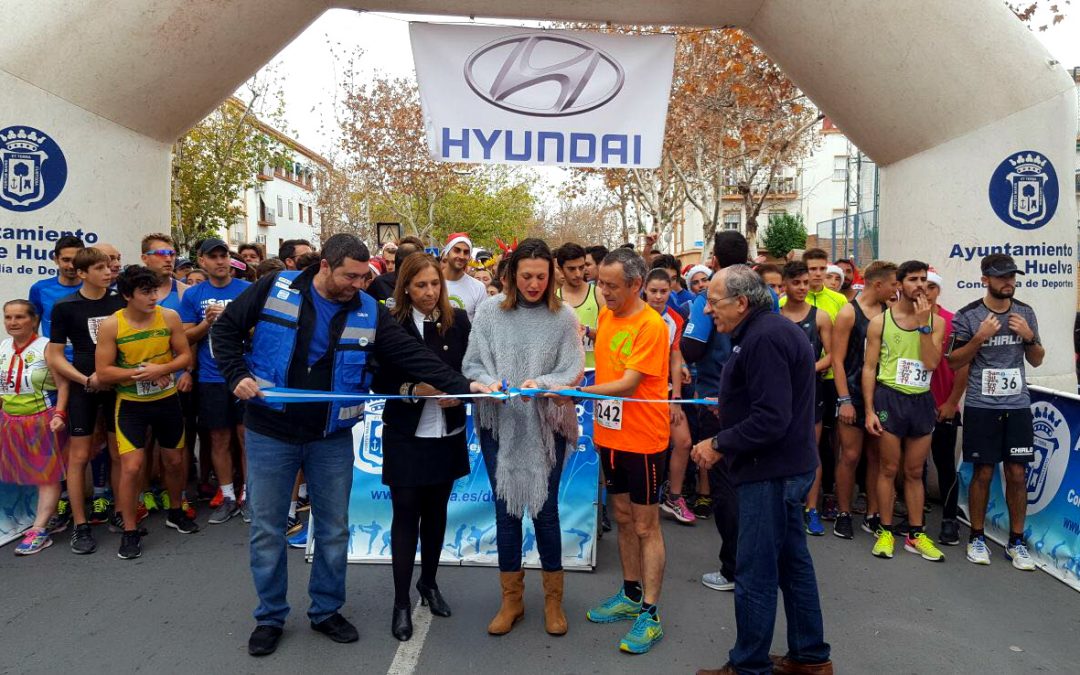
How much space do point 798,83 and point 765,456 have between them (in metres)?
4.47

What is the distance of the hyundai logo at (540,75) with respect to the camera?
634cm

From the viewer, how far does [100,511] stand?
591 cm

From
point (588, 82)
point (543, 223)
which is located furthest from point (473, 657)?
point (543, 223)

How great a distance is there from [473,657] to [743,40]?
11704mm

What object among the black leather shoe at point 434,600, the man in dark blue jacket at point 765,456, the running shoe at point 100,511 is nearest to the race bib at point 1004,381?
the man in dark blue jacket at point 765,456

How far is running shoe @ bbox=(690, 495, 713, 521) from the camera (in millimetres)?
6422

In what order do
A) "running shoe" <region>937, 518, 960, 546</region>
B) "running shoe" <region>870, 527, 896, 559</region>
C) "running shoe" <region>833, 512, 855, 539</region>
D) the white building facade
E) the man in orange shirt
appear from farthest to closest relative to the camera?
1. the white building facade
2. "running shoe" <region>833, 512, 855, 539</region>
3. "running shoe" <region>937, 518, 960, 546</region>
4. "running shoe" <region>870, 527, 896, 559</region>
5. the man in orange shirt

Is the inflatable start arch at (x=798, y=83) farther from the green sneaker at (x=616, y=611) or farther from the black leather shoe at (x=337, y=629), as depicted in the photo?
the green sneaker at (x=616, y=611)

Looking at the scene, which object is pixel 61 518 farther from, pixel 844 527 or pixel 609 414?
pixel 844 527

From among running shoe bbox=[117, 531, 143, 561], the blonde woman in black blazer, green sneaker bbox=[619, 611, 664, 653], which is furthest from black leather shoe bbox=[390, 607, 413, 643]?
running shoe bbox=[117, 531, 143, 561]

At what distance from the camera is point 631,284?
4.02 meters

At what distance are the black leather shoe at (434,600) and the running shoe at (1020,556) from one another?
3.89 meters

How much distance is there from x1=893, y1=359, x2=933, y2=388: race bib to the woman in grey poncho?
2.83 metres

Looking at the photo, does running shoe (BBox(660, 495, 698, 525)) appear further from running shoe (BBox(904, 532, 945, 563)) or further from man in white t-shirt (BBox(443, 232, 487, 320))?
man in white t-shirt (BBox(443, 232, 487, 320))
